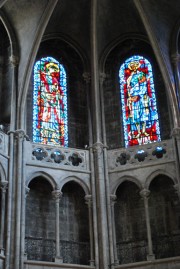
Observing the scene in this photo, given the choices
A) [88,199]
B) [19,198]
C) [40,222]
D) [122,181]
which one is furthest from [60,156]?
[19,198]

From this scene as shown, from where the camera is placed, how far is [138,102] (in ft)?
80.1

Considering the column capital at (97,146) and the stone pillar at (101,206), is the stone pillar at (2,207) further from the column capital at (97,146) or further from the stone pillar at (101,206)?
the column capital at (97,146)

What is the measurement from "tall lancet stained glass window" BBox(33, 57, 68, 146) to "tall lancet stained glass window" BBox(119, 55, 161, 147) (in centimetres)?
239

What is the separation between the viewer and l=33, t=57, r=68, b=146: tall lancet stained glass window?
77.3 feet

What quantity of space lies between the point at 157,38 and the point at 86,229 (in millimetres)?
7604

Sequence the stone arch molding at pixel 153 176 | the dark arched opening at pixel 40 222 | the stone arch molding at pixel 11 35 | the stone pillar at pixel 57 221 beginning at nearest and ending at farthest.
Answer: the stone pillar at pixel 57 221
the dark arched opening at pixel 40 222
the stone arch molding at pixel 153 176
the stone arch molding at pixel 11 35

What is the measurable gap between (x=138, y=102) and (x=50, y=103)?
3472 millimetres

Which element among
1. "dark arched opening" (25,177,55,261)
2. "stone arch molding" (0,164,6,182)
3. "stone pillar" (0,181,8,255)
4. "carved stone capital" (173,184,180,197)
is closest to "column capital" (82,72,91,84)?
"dark arched opening" (25,177,55,261)

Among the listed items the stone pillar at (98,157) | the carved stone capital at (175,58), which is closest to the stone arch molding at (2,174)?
the stone pillar at (98,157)

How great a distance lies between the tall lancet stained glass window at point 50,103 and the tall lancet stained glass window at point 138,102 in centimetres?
239

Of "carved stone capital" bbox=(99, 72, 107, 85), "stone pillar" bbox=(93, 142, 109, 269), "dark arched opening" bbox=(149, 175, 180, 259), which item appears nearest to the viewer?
"stone pillar" bbox=(93, 142, 109, 269)

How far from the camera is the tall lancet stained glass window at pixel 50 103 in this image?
2355 cm

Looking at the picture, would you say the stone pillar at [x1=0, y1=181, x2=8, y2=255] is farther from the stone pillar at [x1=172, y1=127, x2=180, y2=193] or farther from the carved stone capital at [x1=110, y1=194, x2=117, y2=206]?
the stone pillar at [x1=172, y1=127, x2=180, y2=193]

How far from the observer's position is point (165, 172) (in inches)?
862
